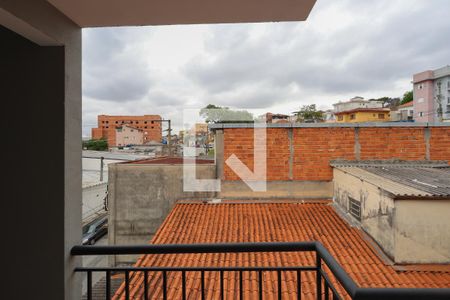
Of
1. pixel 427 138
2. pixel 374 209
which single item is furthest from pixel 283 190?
pixel 427 138

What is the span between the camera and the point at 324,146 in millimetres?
7195

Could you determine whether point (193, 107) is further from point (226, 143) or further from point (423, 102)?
point (423, 102)

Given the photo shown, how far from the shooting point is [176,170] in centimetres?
715

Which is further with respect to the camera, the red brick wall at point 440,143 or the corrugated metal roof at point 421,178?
the red brick wall at point 440,143

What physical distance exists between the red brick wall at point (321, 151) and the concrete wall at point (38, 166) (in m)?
6.36

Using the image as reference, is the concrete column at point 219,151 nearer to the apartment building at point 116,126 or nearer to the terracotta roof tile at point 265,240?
the terracotta roof tile at point 265,240

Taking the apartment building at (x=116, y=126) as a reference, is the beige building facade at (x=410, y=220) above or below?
below

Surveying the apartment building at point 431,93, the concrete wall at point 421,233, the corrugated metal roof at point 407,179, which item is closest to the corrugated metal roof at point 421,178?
the corrugated metal roof at point 407,179

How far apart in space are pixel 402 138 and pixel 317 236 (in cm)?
407

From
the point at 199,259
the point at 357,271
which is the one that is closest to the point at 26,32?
the point at 199,259

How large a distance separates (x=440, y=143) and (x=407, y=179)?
299 centimetres

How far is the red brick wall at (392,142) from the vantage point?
717cm
